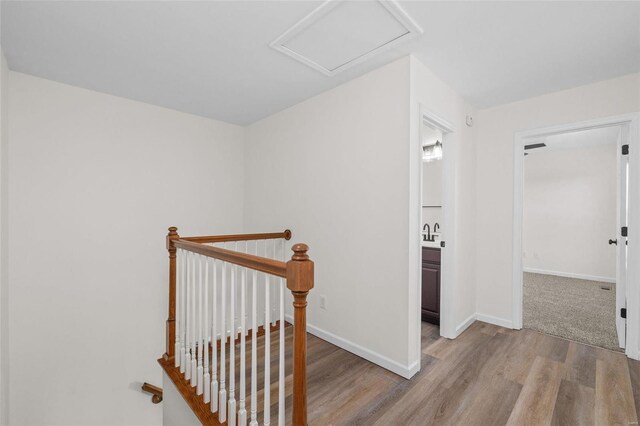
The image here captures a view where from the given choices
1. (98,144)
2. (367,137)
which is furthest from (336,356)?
(98,144)

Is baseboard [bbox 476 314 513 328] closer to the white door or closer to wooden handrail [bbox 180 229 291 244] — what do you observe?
the white door

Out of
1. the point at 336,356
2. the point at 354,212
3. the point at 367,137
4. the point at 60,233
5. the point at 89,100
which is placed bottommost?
the point at 336,356

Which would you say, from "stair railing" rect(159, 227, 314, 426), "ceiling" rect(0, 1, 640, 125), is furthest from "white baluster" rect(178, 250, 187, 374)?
"ceiling" rect(0, 1, 640, 125)

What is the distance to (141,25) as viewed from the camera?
188 centimetres

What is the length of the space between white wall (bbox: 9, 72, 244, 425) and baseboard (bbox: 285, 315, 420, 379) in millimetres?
1803

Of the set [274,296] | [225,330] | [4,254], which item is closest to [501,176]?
[274,296]

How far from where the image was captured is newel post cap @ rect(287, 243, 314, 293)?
1.18m

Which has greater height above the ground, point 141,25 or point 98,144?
point 141,25

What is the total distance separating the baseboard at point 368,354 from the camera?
2.21 meters

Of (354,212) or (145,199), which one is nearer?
(354,212)

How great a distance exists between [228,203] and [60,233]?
5.65 ft

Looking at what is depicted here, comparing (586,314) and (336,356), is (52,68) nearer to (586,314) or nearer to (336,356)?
(336,356)

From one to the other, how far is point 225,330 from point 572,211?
6402mm

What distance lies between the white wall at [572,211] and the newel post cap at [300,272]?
6111 mm
